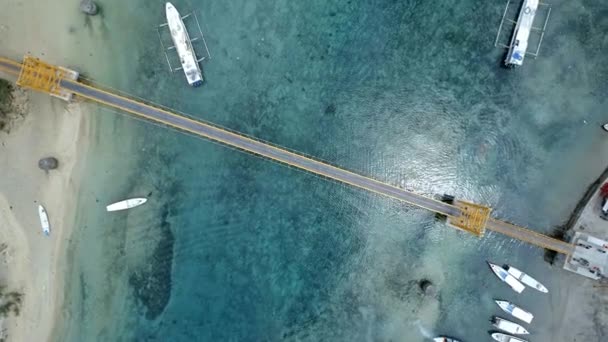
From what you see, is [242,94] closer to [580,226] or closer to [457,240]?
[457,240]

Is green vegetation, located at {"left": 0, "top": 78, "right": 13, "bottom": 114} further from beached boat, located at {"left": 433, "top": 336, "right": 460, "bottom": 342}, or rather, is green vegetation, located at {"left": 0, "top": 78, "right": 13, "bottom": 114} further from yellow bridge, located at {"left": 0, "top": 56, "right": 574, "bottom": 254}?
beached boat, located at {"left": 433, "top": 336, "right": 460, "bottom": 342}

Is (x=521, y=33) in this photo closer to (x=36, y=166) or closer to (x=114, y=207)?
(x=114, y=207)

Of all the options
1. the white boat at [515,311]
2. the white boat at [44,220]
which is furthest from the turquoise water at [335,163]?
the white boat at [44,220]

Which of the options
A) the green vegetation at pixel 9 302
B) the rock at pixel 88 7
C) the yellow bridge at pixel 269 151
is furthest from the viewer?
the green vegetation at pixel 9 302

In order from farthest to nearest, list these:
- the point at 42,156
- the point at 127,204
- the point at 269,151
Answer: the point at 127,204
the point at 42,156
the point at 269,151

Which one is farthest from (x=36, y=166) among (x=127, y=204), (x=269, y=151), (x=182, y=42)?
(x=269, y=151)

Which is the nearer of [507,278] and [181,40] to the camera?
[181,40]

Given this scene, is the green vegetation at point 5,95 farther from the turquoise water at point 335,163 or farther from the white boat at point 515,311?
the white boat at point 515,311
